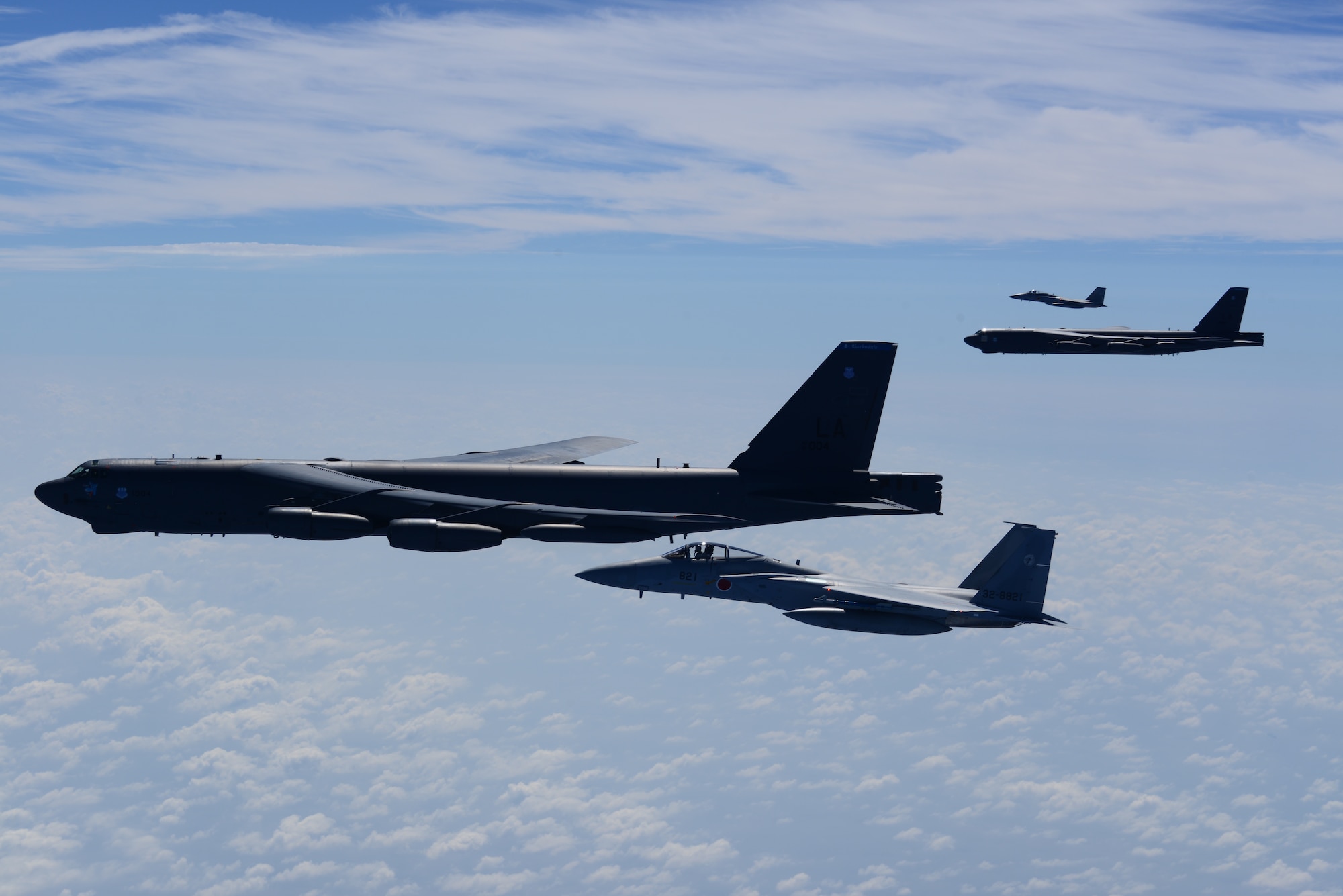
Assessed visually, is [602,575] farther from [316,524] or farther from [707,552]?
[316,524]

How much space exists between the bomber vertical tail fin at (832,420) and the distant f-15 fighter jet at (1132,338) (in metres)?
38.9

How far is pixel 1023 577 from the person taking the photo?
120 feet

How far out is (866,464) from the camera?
41188 mm

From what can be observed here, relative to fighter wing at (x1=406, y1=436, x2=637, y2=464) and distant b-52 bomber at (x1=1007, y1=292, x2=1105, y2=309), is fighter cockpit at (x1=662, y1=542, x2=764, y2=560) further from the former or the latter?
distant b-52 bomber at (x1=1007, y1=292, x2=1105, y2=309)

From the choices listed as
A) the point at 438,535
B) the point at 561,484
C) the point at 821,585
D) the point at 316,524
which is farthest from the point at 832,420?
the point at 316,524

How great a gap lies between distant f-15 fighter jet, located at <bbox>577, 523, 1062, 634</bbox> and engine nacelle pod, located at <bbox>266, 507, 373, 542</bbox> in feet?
29.4

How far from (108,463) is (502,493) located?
1637 cm

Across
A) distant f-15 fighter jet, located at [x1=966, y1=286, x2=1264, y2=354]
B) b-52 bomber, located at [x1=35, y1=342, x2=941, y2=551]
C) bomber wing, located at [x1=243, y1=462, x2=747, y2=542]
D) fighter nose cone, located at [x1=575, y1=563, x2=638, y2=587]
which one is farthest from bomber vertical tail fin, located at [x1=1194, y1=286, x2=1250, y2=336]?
fighter nose cone, located at [x1=575, y1=563, x2=638, y2=587]

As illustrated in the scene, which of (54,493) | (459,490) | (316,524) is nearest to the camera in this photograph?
(316,524)

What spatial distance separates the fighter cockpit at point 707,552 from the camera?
36.9 m

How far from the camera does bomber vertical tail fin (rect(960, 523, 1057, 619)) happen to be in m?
36.6

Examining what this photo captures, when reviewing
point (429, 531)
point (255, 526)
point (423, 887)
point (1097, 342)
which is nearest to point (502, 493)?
point (429, 531)

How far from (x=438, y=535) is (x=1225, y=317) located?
6745cm

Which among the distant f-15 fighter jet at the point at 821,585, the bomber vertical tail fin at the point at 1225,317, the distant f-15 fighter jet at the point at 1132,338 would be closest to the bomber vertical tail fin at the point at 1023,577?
the distant f-15 fighter jet at the point at 821,585
